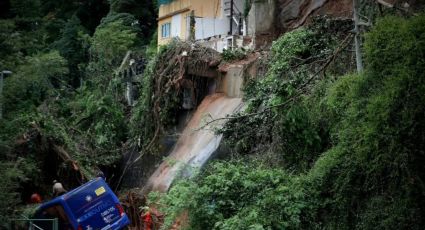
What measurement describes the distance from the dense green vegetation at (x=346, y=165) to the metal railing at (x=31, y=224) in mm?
3411

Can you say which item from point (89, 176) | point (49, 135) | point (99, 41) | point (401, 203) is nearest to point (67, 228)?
point (89, 176)

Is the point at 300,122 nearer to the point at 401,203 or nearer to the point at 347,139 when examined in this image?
the point at 347,139

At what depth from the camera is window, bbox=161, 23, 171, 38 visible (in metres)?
33.5

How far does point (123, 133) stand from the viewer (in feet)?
63.3

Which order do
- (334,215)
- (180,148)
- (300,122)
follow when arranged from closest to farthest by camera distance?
(334,215)
(300,122)
(180,148)

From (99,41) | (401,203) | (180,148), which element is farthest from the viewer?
(99,41)

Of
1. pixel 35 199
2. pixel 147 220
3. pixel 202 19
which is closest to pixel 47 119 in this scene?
pixel 35 199

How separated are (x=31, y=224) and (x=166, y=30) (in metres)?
22.9

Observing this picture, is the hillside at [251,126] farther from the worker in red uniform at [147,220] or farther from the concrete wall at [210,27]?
the concrete wall at [210,27]

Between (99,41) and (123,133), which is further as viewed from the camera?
(99,41)

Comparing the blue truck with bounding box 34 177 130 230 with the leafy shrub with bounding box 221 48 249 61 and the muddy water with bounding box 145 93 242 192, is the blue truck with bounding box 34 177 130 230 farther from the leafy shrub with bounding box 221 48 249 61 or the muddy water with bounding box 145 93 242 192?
the leafy shrub with bounding box 221 48 249 61

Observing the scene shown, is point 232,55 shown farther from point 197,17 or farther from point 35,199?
point 197,17

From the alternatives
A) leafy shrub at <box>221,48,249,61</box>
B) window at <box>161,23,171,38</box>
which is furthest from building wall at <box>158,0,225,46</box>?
leafy shrub at <box>221,48,249,61</box>

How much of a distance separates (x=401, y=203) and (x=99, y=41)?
21.1 m
